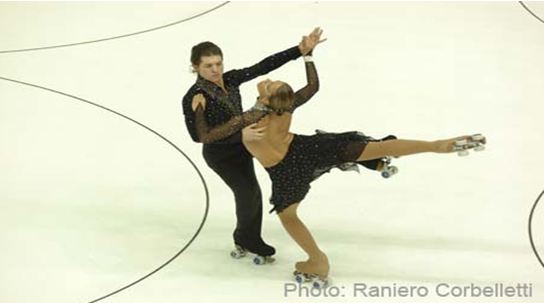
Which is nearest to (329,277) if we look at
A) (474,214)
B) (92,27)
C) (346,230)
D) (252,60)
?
(346,230)

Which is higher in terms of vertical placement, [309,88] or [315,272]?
[309,88]

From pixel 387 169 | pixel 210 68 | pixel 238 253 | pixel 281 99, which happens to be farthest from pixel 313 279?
pixel 210 68

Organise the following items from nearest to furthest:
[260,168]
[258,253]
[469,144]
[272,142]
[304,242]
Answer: [469,144] < [272,142] < [304,242] < [258,253] < [260,168]

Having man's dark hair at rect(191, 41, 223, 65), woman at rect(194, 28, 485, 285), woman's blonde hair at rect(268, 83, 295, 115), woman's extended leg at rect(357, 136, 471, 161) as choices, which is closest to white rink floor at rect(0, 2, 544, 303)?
woman at rect(194, 28, 485, 285)

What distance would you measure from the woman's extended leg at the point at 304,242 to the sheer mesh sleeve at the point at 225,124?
0.33 meters

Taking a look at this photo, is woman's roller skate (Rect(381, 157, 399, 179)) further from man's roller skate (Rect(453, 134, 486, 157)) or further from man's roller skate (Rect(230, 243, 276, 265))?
man's roller skate (Rect(230, 243, 276, 265))

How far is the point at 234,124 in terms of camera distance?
3186 millimetres

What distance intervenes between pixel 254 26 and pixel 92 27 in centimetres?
96

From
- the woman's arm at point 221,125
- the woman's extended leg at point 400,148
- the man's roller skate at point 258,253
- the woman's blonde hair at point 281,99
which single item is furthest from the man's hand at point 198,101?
the man's roller skate at point 258,253

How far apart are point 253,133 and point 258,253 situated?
24.6 inches

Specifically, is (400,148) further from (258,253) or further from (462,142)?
(258,253)

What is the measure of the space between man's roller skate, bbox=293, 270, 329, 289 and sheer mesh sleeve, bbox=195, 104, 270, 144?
0.61 metres

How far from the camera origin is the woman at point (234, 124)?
324 cm

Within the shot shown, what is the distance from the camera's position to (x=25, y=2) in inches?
239
